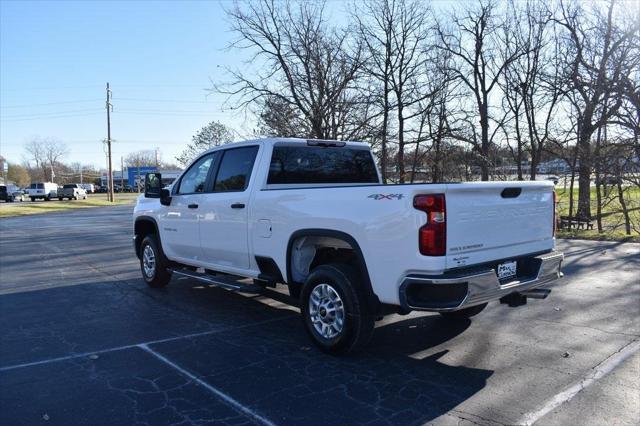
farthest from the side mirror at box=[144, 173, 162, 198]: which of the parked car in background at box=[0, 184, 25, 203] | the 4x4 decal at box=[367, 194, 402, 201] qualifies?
the parked car in background at box=[0, 184, 25, 203]

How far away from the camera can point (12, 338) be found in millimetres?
5430

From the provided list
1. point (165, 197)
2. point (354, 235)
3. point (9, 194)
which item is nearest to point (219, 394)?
point (354, 235)

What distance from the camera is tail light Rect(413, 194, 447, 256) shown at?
397 centimetres

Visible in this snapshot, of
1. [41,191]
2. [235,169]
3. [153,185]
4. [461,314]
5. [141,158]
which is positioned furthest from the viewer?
[141,158]

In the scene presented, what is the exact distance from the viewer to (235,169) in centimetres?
622

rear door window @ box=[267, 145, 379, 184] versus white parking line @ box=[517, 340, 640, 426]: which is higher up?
rear door window @ box=[267, 145, 379, 184]

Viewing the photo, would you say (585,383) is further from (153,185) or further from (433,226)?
(153,185)

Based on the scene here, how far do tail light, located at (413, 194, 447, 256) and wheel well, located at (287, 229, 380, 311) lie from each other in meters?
0.89

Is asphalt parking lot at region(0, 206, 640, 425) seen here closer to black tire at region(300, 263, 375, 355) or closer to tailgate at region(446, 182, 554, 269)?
black tire at region(300, 263, 375, 355)

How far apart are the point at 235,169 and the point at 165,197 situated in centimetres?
158

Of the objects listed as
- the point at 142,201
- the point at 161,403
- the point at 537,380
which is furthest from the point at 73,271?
the point at 537,380

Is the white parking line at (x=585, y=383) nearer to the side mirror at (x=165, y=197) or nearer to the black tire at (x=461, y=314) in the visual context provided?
the black tire at (x=461, y=314)

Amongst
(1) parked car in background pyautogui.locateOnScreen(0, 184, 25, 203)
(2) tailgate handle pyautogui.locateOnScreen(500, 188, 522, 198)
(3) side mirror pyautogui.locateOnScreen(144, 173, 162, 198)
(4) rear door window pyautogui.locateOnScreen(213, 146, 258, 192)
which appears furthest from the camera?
(1) parked car in background pyautogui.locateOnScreen(0, 184, 25, 203)

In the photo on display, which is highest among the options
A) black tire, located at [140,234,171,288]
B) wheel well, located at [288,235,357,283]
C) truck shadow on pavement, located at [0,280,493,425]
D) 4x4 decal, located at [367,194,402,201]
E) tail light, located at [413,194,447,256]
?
4x4 decal, located at [367,194,402,201]
